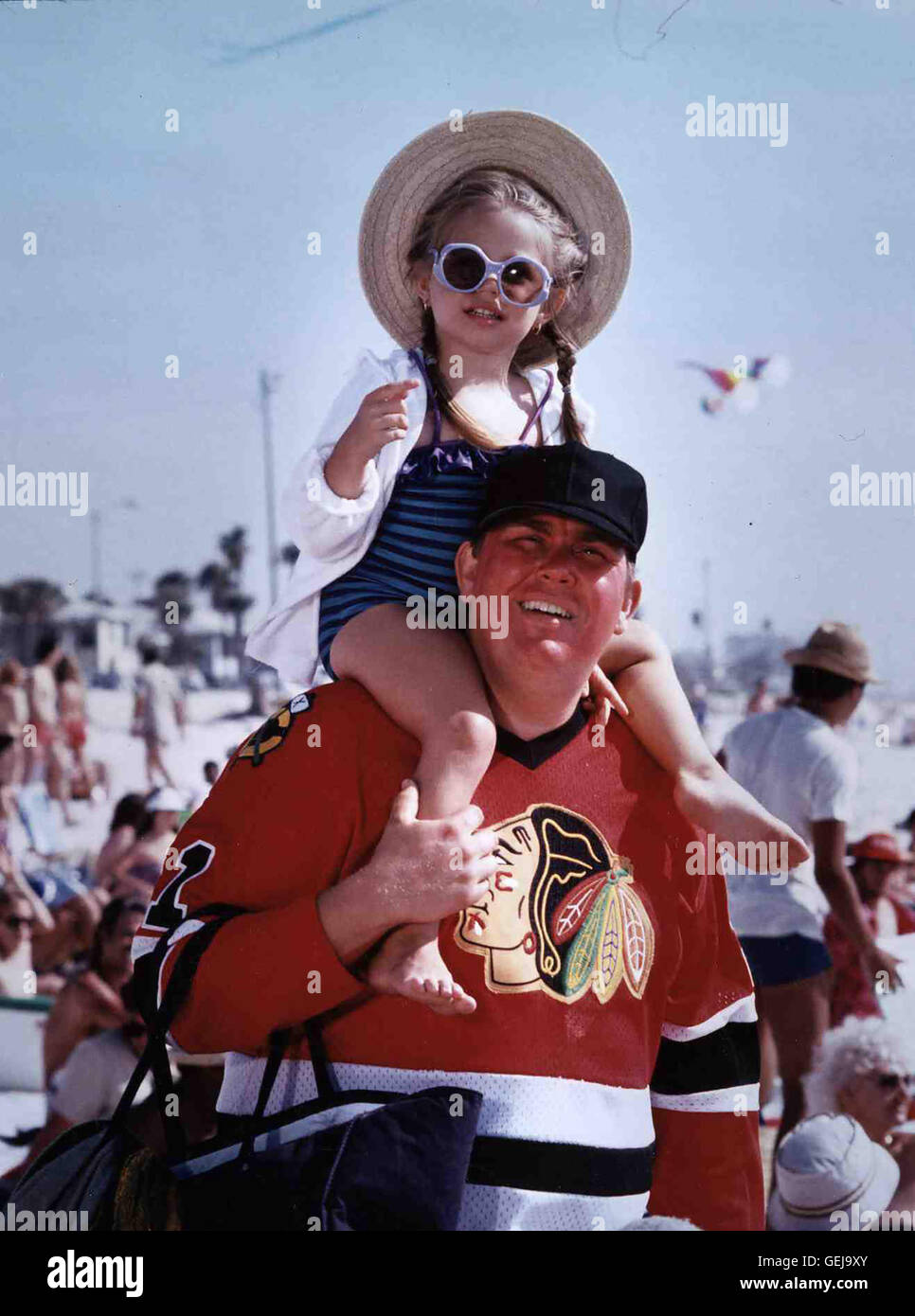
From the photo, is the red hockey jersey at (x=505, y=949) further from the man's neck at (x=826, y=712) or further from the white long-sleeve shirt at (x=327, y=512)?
the man's neck at (x=826, y=712)

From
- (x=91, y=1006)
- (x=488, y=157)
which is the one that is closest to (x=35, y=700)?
(x=91, y=1006)

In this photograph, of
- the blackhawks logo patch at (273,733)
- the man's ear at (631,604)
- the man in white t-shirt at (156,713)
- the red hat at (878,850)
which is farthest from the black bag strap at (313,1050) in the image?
the man in white t-shirt at (156,713)

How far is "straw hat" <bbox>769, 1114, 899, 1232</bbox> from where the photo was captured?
4070 mm

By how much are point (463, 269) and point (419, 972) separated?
110 cm

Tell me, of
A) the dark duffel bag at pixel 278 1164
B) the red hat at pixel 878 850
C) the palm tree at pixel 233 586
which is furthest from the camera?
the red hat at pixel 878 850

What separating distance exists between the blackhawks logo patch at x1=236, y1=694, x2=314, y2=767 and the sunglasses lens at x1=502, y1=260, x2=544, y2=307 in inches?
28.0

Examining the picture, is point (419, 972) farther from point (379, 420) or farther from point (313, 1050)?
point (379, 420)

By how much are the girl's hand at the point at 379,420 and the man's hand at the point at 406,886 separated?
1.93 ft

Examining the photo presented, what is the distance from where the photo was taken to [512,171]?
282 cm

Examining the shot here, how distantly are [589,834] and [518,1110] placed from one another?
403 mm

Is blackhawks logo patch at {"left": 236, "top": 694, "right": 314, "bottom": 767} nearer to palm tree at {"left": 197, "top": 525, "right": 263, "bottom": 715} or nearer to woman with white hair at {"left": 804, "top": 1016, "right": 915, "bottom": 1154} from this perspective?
palm tree at {"left": 197, "top": 525, "right": 263, "bottom": 715}

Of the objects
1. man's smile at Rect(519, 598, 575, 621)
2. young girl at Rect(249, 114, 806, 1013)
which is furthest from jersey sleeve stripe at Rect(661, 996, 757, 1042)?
man's smile at Rect(519, 598, 575, 621)

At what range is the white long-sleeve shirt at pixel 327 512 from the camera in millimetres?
2559
